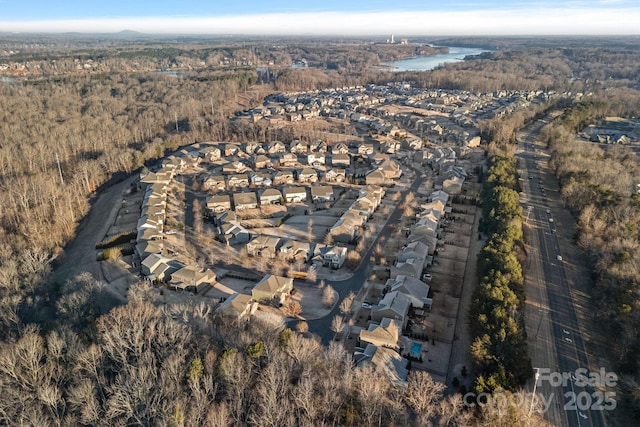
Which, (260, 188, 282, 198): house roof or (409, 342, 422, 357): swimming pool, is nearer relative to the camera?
(409, 342, 422, 357): swimming pool

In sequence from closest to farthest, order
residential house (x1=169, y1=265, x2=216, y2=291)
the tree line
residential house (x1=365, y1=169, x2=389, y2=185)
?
the tree line, residential house (x1=169, y1=265, x2=216, y2=291), residential house (x1=365, y1=169, x2=389, y2=185)

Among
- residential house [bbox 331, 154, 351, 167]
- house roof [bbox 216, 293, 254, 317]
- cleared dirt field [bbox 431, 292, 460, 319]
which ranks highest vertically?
residential house [bbox 331, 154, 351, 167]

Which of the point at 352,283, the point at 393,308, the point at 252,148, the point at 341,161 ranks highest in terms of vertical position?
the point at 252,148

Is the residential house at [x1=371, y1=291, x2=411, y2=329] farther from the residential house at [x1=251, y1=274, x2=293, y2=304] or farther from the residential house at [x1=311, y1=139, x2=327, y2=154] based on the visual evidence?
the residential house at [x1=311, y1=139, x2=327, y2=154]

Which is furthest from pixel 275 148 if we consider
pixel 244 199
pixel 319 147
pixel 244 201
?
pixel 244 201

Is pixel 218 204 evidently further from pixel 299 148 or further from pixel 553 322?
pixel 553 322

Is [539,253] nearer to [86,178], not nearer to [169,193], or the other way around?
[169,193]

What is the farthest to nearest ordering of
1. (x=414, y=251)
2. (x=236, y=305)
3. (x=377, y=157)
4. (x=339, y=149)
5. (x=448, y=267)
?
(x=339, y=149), (x=377, y=157), (x=448, y=267), (x=414, y=251), (x=236, y=305)

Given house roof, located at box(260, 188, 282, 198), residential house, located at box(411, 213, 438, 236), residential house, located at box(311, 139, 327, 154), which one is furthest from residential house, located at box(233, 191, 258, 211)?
residential house, located at box(311, 139, 327, 154)

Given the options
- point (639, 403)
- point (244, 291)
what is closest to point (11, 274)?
point (244, 291)
